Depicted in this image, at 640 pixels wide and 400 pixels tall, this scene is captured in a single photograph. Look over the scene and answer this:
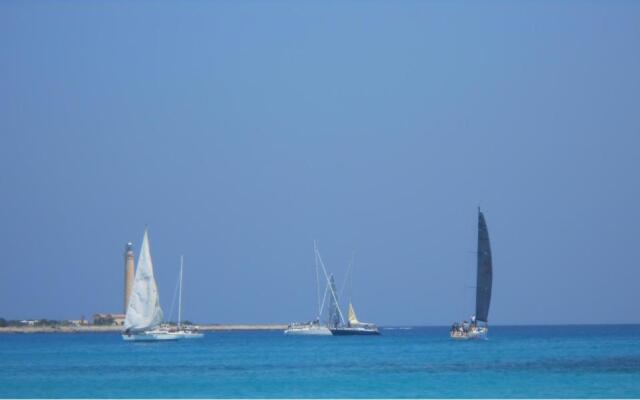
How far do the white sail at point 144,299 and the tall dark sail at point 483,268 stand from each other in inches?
1004

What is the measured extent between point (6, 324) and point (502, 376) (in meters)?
138

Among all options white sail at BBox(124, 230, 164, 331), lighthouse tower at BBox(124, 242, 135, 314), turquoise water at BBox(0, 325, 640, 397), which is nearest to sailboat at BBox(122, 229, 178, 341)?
white sail at BBox(124, 230, 164, 331)

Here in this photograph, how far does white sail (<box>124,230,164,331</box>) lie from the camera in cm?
9262

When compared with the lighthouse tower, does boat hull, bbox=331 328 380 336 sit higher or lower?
lower

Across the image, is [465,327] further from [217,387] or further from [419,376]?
[217,387]

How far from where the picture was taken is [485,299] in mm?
89125

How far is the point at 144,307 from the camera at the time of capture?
94375 mm

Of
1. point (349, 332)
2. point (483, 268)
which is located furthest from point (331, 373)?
point (349, 332)

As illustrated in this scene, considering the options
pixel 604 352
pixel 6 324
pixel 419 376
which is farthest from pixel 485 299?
pixel 6 324

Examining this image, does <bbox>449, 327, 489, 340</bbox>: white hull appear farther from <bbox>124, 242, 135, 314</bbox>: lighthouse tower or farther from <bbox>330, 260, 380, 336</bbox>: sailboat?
<bbox>124, 242, 135, 314</bbox>: lighthouse tower

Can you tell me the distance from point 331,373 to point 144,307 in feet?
132

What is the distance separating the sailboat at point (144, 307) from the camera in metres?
92.8

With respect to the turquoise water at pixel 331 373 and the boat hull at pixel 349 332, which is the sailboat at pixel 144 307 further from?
the boat hull at pixel 349 332

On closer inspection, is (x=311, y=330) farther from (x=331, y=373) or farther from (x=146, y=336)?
(x=331, y=373)
